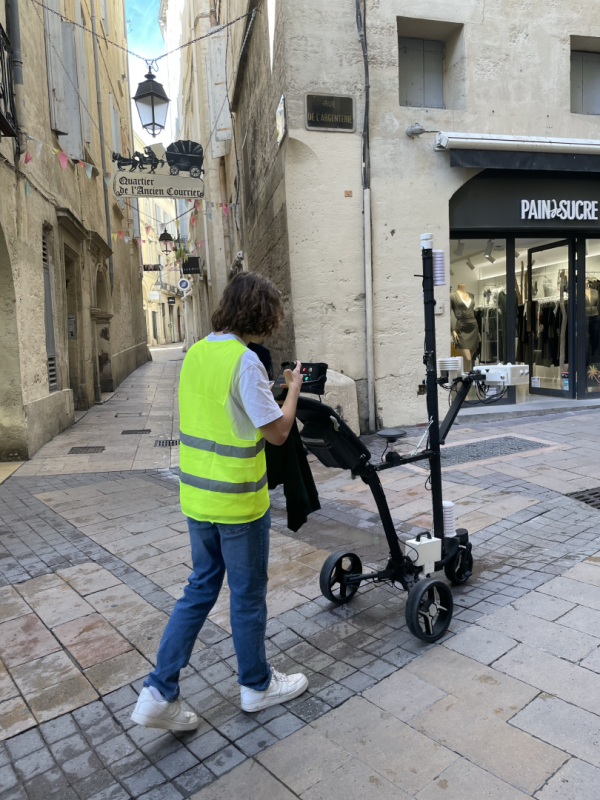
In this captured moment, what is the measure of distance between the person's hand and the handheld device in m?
0.03

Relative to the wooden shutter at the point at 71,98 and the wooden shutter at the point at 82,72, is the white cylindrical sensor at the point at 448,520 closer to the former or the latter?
the wooden shutter at the point at 71,98

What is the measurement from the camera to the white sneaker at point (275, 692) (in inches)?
95.3

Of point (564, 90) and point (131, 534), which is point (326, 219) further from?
point (131, 534)

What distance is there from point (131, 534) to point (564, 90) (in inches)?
343

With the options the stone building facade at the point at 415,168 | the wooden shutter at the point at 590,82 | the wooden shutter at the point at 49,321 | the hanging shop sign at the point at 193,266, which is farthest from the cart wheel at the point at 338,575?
the hanging shop sign at the point at 193,266

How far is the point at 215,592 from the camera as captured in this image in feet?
7.66

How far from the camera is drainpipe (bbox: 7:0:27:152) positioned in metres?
7.57

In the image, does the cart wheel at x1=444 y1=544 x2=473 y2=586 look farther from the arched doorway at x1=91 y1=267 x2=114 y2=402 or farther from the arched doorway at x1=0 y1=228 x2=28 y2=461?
the arched doorway at x1=91 y1=267 x2=114 y2=402

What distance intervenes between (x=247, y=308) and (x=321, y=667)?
5.32ft

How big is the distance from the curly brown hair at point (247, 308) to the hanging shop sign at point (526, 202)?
732cm

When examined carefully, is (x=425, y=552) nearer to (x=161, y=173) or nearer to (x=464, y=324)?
(x=464, y=324)

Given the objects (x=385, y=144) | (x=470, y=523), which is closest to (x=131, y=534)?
(x=470, y=523)

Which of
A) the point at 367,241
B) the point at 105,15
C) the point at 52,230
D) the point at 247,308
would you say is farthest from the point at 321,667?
the point at 105,15

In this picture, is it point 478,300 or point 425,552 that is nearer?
point 425,552
